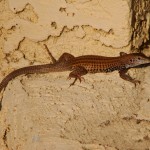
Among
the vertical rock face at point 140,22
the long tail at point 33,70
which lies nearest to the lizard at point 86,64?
the long tail at point 33,70

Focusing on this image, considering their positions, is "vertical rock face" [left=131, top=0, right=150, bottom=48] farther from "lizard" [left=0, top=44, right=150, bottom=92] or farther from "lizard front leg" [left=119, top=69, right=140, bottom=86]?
"lizard front leg" [left=119, top=69, right=140, bottom=86]

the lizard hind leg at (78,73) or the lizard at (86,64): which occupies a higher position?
the lizard at (86,64)

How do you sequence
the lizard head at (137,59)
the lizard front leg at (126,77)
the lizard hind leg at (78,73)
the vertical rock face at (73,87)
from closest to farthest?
the vertical rock face at (73,87) → the lizard front leg at (126,77) → the lizard hind leg at (78,73) → the lizard head at (137,59)

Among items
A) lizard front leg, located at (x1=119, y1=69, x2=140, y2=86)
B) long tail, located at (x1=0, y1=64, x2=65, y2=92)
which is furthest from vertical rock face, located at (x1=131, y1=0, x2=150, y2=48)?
long tail, located at (x1=0, y1=64, x2=65, y2=92)

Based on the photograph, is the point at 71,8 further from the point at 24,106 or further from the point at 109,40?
the point at 24,106

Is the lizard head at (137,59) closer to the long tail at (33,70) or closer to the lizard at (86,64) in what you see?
the lizard at (86,64)

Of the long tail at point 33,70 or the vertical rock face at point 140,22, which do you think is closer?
the vertical rock face at point 140,22
